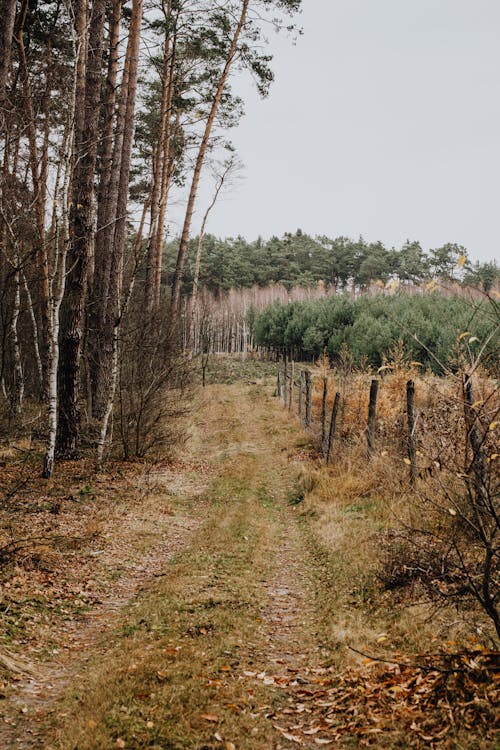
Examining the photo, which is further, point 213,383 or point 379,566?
point 213,383

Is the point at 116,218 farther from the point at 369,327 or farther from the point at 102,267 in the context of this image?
the point at 369,327

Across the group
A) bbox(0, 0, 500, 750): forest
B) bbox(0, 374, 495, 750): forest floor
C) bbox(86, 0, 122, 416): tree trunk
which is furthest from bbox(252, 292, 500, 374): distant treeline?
bbox(0, 374, 495, 750): forest floor

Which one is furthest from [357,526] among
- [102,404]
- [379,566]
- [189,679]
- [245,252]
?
[245,252]

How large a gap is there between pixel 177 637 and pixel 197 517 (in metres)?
4.87

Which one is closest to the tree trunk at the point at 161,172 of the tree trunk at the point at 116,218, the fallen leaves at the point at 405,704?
the tree trunk at the point at 116,218

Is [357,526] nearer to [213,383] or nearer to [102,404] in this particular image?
[102,404]

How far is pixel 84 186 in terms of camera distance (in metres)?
10.9

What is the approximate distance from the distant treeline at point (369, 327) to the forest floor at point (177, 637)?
13035 mm

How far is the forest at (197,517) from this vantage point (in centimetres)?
398

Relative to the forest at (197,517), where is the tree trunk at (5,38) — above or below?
above

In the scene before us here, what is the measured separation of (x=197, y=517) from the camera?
10289mm

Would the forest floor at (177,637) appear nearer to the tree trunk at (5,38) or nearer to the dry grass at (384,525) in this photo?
the dry grass at (384,525)

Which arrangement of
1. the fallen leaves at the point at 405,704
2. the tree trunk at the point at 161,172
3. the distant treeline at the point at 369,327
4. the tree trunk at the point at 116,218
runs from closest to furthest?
the fallen leaves at the point at 405,704, the tree trunk at the point at 116,218, the tree trunk at the point at 161,172, the distant treeline at the point at 369,327

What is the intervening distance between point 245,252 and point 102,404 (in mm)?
66788
